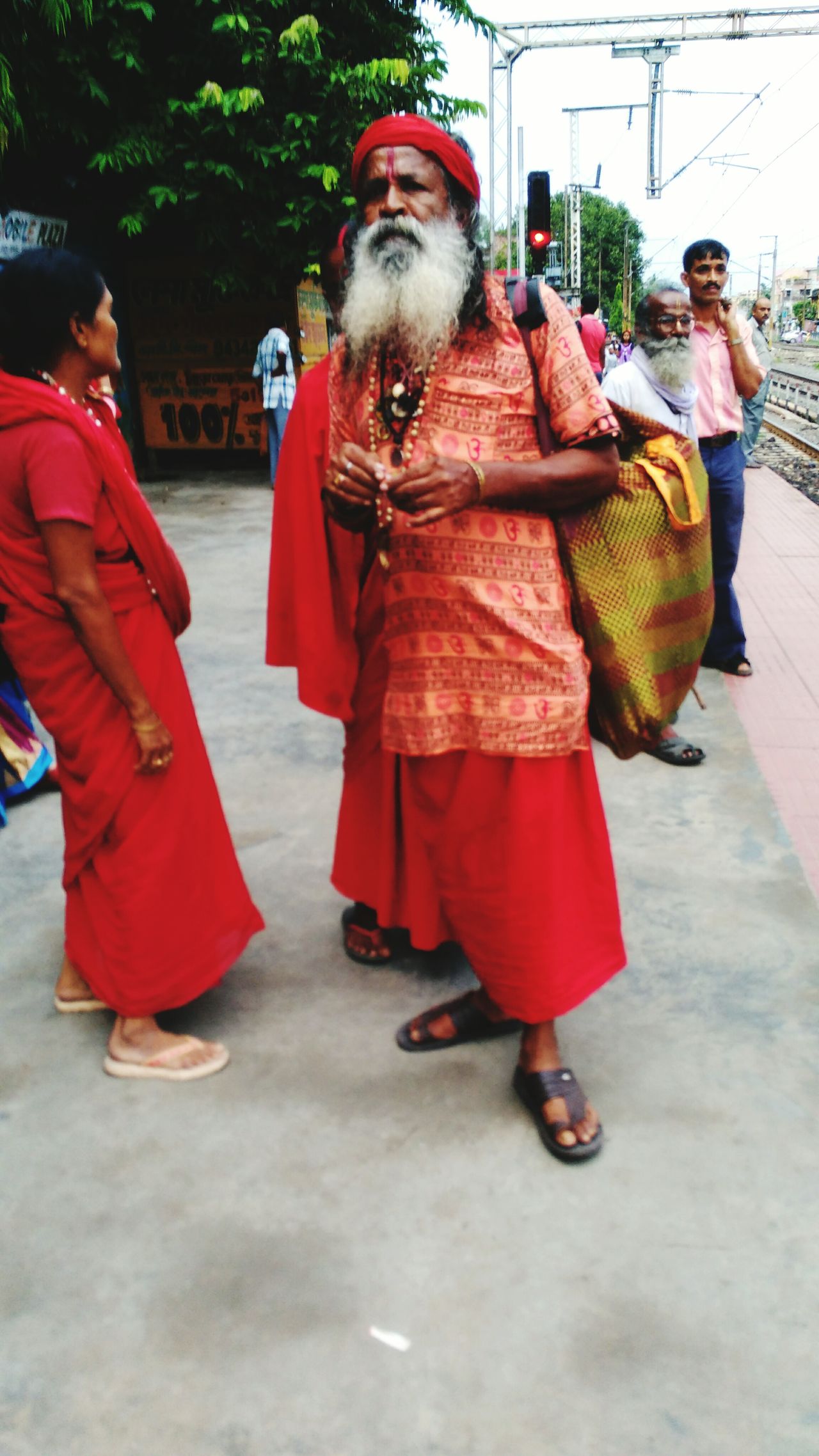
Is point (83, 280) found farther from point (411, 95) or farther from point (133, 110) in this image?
point (411, 95)

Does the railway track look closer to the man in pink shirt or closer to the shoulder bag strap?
the man in pink shirt

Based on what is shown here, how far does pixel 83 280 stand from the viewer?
85.8 inches

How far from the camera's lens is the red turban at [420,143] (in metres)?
2.00

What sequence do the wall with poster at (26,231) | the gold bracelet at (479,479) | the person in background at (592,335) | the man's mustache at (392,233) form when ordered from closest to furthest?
the gold bracelet at (479,479), the man's mustache at (392,233), the wall with poster at (26,231), the person in background at (592,335)

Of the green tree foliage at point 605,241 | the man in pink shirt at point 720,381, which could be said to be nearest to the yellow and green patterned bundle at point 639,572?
the man in pink shirt at point 720,381

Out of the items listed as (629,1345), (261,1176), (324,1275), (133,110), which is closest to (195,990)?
(261,1176)

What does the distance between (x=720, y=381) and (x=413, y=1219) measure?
12.8 feet

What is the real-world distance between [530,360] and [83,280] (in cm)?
91

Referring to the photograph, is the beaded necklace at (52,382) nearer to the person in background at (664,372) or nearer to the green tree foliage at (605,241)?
the person in background at (664,372)

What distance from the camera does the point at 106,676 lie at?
7.30 feet

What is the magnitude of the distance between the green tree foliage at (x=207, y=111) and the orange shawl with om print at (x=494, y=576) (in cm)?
821

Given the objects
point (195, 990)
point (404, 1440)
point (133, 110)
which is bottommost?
point (404, 1440)

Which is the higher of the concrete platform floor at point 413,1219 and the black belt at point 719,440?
the black belt at point 719,440

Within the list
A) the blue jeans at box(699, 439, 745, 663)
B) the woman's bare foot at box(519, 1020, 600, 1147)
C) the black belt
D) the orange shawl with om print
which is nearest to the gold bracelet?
the orange shawl with om print
